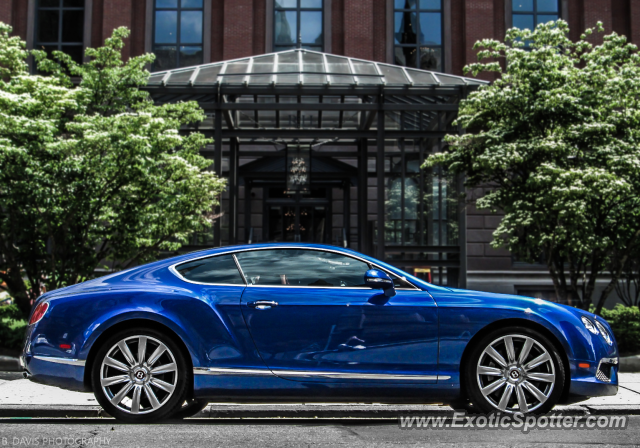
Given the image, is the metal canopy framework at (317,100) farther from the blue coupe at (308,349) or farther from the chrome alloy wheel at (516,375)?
the chrome alloy wheel at (516,375)

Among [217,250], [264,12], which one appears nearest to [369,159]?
[264,12]

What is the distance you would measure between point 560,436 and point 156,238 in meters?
8.54

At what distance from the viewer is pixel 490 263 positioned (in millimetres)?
20469

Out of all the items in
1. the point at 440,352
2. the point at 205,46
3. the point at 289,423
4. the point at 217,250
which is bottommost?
the point at 289,423

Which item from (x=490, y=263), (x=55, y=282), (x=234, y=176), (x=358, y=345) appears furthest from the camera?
(x=490, y=263)

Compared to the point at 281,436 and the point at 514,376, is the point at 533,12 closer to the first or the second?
the point at 514,376

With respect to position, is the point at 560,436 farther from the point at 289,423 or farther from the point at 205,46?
the point at 205,46

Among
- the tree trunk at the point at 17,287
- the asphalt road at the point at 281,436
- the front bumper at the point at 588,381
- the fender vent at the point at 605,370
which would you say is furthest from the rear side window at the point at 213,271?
the tree trunk at the point at 17,287

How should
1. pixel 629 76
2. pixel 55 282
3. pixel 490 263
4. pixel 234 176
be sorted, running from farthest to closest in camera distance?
1. pixel 490 263
2. pixel 234 176
3. pixel 629 76
4. pixel 55 282

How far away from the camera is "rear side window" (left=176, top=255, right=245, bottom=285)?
205 inches

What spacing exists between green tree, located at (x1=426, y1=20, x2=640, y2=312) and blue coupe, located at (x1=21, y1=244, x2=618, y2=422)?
18.7ft

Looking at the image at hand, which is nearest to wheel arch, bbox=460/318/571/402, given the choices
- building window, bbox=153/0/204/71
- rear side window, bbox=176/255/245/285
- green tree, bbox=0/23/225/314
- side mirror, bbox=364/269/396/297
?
side mirror, bbox=364/269/396/297

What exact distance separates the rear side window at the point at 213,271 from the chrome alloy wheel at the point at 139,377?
63 cm

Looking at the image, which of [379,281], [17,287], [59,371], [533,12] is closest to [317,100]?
[17,287]
